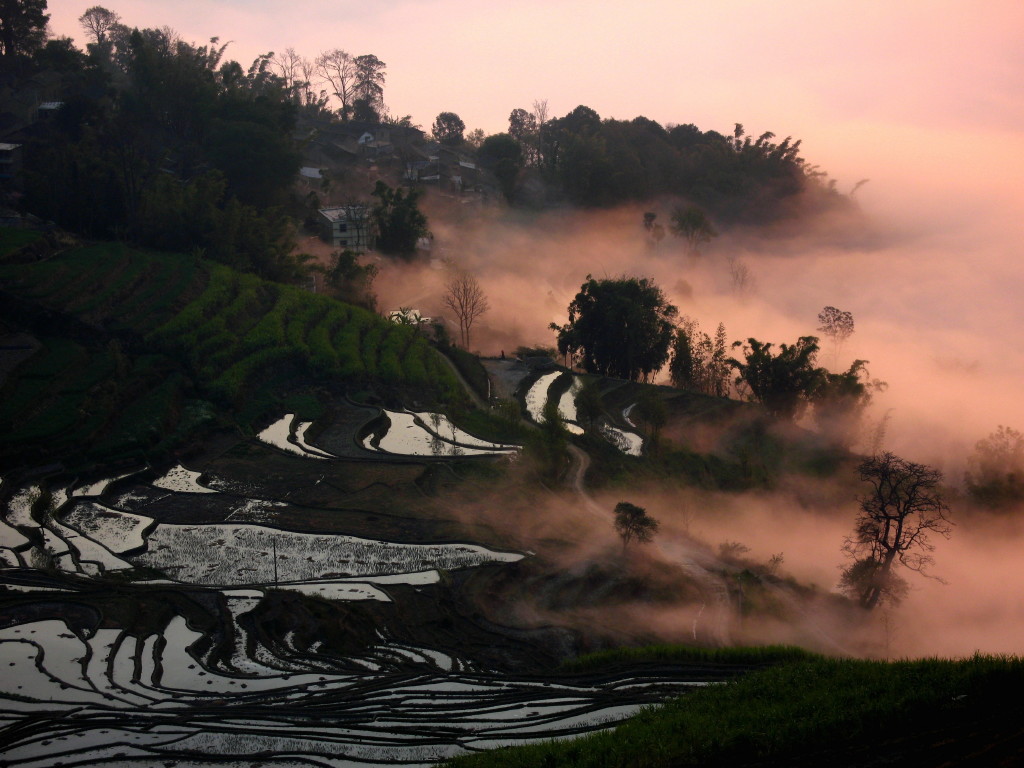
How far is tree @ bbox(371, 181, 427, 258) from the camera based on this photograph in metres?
54.5

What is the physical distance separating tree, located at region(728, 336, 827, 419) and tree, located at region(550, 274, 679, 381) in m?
5.67

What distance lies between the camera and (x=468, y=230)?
66.5 metres

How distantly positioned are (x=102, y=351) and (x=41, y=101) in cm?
3219

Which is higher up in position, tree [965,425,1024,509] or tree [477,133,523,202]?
tree [477,133,523,202]

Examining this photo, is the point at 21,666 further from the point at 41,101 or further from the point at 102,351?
the point at 41,101

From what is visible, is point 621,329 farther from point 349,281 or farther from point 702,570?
point 702,570

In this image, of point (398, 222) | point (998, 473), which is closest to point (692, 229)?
point (398, 222)

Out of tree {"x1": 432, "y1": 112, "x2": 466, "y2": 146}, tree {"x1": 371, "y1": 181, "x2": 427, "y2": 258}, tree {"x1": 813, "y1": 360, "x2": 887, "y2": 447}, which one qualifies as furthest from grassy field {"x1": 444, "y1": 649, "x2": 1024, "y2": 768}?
tree {"x1": 432, "y1": 112, "x2": 466, "y2": 146}

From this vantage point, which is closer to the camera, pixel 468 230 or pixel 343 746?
pixel 343 746

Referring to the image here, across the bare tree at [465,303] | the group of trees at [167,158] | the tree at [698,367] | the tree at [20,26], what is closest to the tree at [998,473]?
the tree at [698,367]

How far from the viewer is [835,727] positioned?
38.5 feet

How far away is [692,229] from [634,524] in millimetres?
51769

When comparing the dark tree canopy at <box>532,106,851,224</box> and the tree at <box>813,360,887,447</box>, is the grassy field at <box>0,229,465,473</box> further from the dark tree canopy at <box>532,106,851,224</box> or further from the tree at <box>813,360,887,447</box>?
the dark tree canopy at <box>532,106,851,224</box>

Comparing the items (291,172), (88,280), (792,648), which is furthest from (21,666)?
(291,172)
